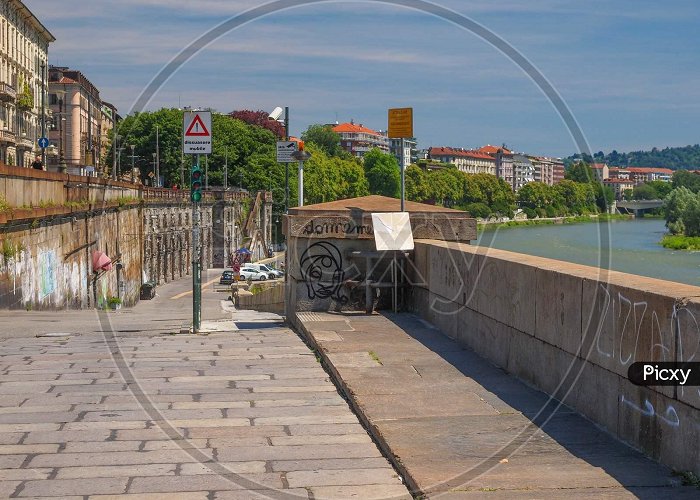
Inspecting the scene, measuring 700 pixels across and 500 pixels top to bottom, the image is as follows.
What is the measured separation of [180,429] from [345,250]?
8.17 m

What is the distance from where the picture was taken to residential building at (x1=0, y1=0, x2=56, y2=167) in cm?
7619

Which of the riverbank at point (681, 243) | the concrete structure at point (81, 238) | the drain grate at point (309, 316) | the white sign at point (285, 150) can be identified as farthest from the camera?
the riverbank at point (681, 243)

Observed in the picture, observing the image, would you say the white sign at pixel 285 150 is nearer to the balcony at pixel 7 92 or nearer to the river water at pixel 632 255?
the river water at pixel 632 255

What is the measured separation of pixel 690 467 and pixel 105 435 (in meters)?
4.48

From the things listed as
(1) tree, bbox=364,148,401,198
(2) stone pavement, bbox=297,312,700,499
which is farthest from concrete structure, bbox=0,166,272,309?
(1) tree, bbox=364,148,401,198

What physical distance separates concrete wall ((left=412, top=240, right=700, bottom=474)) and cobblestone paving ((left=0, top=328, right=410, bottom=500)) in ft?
5.87

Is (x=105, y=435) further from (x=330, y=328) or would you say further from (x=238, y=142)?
(x=238, y=142)

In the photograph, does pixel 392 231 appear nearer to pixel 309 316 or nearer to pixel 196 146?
pixel 309 316

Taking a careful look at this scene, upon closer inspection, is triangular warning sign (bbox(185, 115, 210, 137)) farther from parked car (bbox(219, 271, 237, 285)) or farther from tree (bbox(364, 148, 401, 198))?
tree (bbox(364, 148, 401, 198))

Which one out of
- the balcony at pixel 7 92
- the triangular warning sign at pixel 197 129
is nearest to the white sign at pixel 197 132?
the triangular warning sign at pixel 197 129

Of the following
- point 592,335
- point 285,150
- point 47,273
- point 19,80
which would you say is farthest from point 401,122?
point 19,80

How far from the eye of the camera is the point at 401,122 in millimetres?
16562

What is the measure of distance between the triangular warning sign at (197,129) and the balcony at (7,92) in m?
62.0

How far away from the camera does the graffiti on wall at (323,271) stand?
16312 mm
